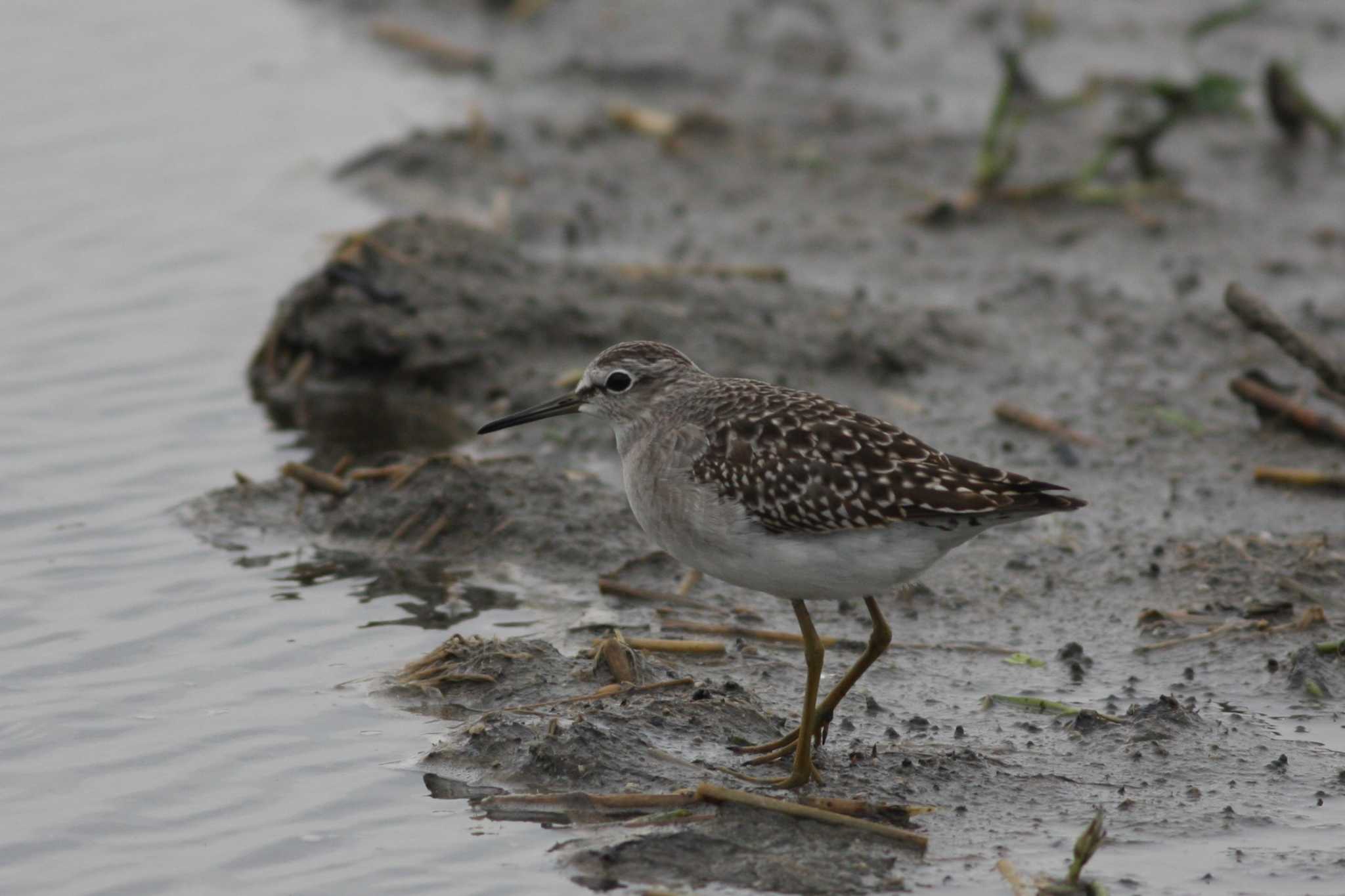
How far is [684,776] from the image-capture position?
7.43 m

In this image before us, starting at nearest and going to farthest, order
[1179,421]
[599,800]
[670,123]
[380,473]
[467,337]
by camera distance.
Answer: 1. [599,800]
2. [380,473]
3. [1179,421]
4. [467,337]
5. [670,123]

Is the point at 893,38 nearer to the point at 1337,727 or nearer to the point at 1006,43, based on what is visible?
the point at 1006,43

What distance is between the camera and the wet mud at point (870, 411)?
24.2 ft

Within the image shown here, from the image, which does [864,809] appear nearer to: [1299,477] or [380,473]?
[380,473]

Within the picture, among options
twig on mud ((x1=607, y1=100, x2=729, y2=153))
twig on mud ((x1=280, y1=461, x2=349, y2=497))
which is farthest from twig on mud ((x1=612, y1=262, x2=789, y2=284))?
twig on mud ((x1=280, y1=461, x2=349, y2=497))

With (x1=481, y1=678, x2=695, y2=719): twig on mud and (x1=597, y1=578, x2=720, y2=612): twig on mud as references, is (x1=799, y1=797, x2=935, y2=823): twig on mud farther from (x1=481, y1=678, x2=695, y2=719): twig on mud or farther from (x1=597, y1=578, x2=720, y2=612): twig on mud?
(x1=597, y1=578, x2=720, y2=612): twig on mud

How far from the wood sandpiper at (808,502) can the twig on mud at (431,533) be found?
7.18 feet

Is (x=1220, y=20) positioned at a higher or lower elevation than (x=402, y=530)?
higher

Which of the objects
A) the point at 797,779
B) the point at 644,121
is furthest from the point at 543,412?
the point at 644,121

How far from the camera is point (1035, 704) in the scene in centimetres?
810

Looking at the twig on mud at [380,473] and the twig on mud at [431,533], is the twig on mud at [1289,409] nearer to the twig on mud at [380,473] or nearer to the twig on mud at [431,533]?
the twig on mud at [431,533]

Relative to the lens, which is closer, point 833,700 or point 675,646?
point 833,700

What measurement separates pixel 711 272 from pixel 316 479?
13.5ft

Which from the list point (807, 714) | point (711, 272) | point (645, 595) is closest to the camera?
point (807, 714)
